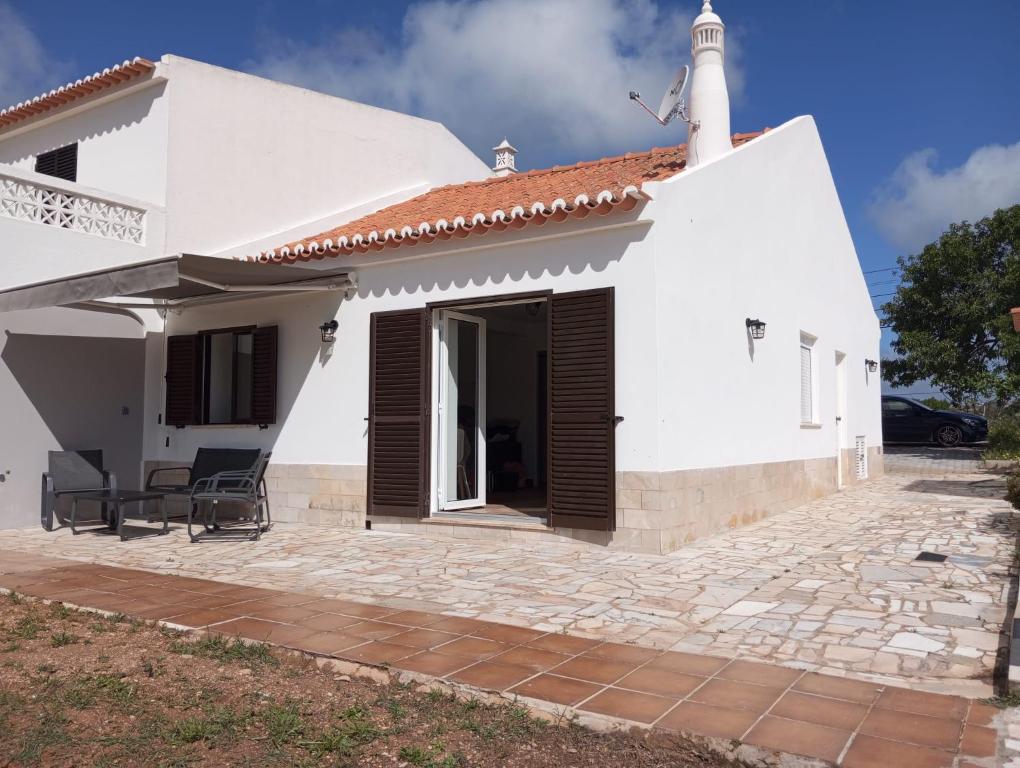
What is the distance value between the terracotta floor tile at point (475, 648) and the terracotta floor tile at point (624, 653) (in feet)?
1.60

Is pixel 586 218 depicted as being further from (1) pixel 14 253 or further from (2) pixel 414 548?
(1) pixel 14 253

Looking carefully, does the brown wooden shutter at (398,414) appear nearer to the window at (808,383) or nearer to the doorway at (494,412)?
the doorway at (494,412)

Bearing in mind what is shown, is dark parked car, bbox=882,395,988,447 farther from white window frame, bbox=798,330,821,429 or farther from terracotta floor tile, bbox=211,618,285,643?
terracotta floor tile, bbox=211,618,285,643

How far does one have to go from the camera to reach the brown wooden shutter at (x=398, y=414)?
28.3ft

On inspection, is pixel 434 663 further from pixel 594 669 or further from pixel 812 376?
pixel 812 376

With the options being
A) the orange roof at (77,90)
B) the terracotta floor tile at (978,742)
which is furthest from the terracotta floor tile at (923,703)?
the orange roof at (77,90)

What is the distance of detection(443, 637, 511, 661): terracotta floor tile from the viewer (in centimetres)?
416

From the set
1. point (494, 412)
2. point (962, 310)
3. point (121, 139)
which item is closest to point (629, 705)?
point (494, 412)

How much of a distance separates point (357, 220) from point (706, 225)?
20.1ft

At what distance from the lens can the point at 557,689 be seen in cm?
362

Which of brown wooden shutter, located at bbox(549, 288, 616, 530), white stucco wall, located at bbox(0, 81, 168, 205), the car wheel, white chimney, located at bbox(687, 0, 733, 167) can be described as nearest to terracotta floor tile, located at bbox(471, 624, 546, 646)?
brown wooden shutter, located at bbox(549, 288, 616, 530)

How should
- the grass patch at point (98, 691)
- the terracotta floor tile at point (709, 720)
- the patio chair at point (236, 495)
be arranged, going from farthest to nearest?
the patio chair at point (236, 495), the grass patch at point (98, 691), the terracotta floor tile at point (709, 720)

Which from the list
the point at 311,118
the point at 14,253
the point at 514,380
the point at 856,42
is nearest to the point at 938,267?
the point at 856,42

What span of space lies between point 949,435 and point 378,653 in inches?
904
